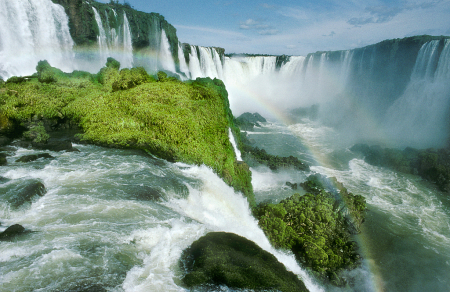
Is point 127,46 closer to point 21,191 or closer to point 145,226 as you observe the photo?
point 21,191

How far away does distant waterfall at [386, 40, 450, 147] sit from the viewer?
78.4ft

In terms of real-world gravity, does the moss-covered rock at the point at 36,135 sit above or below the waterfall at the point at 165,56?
below

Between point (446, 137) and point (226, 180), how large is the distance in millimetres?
24572

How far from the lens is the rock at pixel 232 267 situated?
477 cm

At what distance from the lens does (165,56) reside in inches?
1184

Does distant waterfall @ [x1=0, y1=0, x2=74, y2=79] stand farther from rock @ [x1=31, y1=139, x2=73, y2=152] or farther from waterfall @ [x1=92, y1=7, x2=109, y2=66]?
rock @ [x1=31, y1=139, x2=73, y2=152]

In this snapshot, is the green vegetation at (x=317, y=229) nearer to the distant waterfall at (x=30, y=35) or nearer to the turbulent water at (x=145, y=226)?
the turbulent water at (x=145, y=226)

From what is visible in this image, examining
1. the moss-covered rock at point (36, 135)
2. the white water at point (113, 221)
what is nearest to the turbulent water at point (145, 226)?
the white water at point (113, 221)

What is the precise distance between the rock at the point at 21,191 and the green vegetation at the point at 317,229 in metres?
7.30

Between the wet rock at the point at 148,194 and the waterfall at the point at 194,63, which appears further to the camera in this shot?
the waterfall at the point at 194,63

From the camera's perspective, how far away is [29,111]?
11102 mm

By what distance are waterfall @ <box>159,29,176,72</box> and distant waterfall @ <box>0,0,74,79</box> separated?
11.2m

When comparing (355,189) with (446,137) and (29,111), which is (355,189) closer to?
(446,137)

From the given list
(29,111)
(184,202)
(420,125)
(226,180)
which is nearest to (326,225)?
(226,180)
